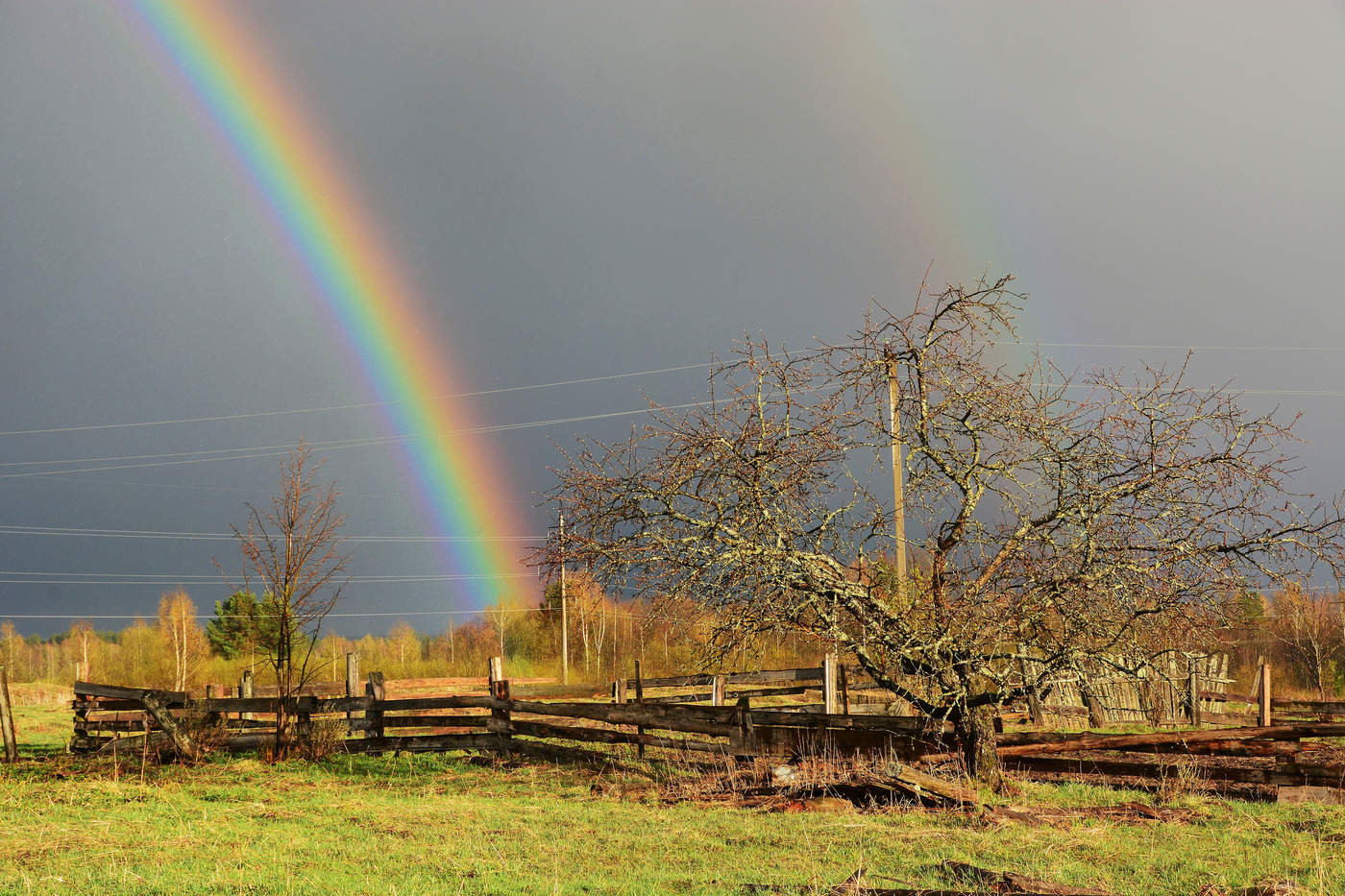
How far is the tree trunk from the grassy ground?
1.18 feet

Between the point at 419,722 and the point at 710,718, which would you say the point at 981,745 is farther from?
the point at 419,722

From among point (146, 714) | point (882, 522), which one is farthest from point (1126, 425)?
point (146, 714)

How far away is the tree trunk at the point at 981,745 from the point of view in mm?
10062

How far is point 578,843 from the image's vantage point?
7.87m

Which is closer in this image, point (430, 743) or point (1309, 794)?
point (1309, 794)

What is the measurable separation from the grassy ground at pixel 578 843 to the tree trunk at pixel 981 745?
36 cm

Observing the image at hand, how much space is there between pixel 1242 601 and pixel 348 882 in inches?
395

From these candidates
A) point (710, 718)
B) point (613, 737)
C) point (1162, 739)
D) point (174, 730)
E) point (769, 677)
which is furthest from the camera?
point (769, 677)

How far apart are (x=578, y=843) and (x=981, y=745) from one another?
4493 millimetres

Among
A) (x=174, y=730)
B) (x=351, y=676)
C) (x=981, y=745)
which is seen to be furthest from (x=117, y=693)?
(x=981, y=745)

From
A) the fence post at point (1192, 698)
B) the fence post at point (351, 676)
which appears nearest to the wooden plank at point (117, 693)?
the fence post at point (351, 676)

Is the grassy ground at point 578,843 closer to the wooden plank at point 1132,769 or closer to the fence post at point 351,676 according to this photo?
the wooden plank at point 1132,769

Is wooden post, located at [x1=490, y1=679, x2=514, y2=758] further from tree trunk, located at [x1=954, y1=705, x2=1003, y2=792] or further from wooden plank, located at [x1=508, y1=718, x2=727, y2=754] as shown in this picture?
tree trunk, located at [x1=954, y1=705, x2=1003, y2=792]

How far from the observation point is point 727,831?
8211mm
